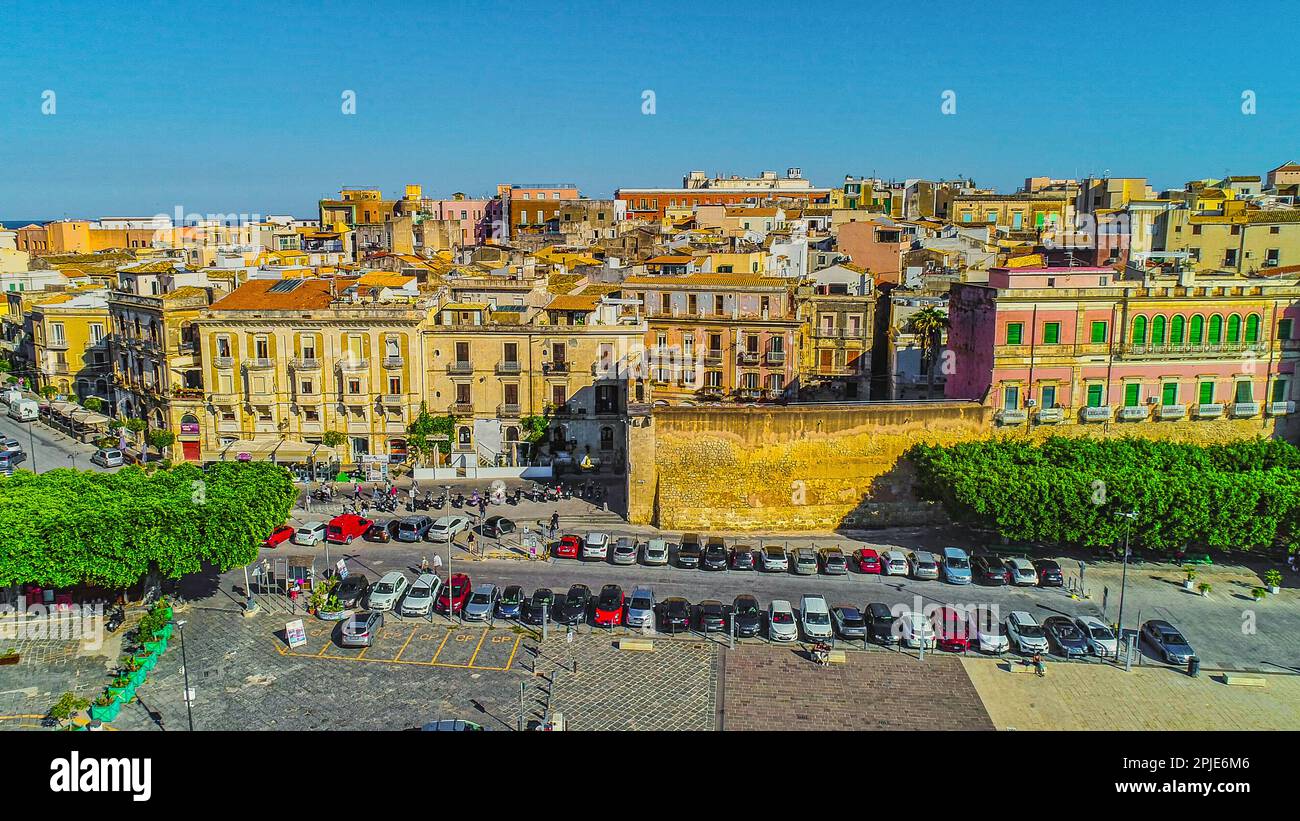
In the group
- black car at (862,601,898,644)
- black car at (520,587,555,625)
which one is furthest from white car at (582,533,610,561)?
black car at (862,601,898,644)

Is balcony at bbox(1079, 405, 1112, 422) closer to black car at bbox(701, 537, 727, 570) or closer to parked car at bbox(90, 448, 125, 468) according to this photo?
black car at bbox(701, 537, 727, 570)

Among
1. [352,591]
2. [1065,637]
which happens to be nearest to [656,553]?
[352,591]

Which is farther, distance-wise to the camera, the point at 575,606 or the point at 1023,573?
the point at 1023,573

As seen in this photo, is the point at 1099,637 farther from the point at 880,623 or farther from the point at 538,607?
the point at 538,607

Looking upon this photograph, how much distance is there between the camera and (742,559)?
42.1 meters

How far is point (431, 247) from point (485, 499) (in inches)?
2466

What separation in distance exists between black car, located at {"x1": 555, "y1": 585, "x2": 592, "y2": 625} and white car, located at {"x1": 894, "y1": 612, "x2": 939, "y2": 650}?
11.1 m

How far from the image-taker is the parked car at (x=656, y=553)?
139ft

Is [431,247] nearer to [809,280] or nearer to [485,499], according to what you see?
[809,280]

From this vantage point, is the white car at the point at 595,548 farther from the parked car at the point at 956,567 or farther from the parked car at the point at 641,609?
the parked car at the point at 956,567

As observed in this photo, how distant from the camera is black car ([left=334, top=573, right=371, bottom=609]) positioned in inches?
1464

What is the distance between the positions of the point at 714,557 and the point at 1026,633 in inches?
510
